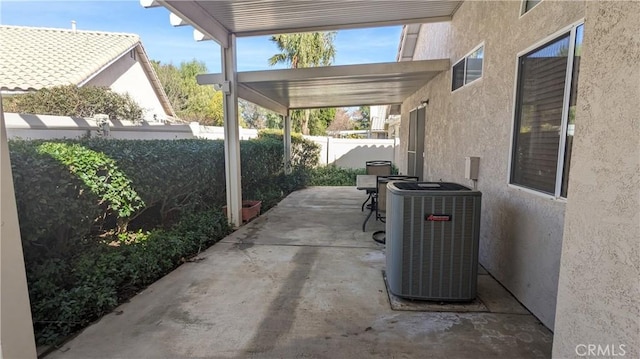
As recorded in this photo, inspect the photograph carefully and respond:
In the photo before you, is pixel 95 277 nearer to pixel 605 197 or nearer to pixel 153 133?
pixel 605 197

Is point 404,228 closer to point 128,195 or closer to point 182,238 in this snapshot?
point 182,238

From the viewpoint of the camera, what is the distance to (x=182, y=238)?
438cm

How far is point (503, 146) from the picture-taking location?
10.4 feet

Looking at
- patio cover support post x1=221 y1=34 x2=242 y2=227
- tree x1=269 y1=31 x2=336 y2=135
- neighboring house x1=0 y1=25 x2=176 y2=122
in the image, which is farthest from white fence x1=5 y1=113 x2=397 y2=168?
tree x1=269 y1=31 x2=336 y2=135

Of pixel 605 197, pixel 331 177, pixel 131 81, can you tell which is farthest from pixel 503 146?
pixel 131 81

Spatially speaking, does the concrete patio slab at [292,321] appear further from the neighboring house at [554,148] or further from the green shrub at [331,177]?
the green shrub at [331,177]

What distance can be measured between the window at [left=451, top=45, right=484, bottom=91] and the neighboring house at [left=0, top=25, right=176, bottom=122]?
9.39 meters

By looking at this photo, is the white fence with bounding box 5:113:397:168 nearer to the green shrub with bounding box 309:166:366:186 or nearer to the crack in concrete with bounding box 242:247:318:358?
the green shrub with bounding box 309:166:366:186

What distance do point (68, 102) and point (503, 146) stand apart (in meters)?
9.49

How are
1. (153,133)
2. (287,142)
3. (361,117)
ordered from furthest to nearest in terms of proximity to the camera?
(361,117), (287,142), (153,133)

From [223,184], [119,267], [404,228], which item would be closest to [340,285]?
[404,228]

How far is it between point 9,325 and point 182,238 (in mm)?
2487

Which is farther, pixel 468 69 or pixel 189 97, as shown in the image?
pixel 189 97

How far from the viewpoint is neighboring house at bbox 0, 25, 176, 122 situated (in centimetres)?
838
